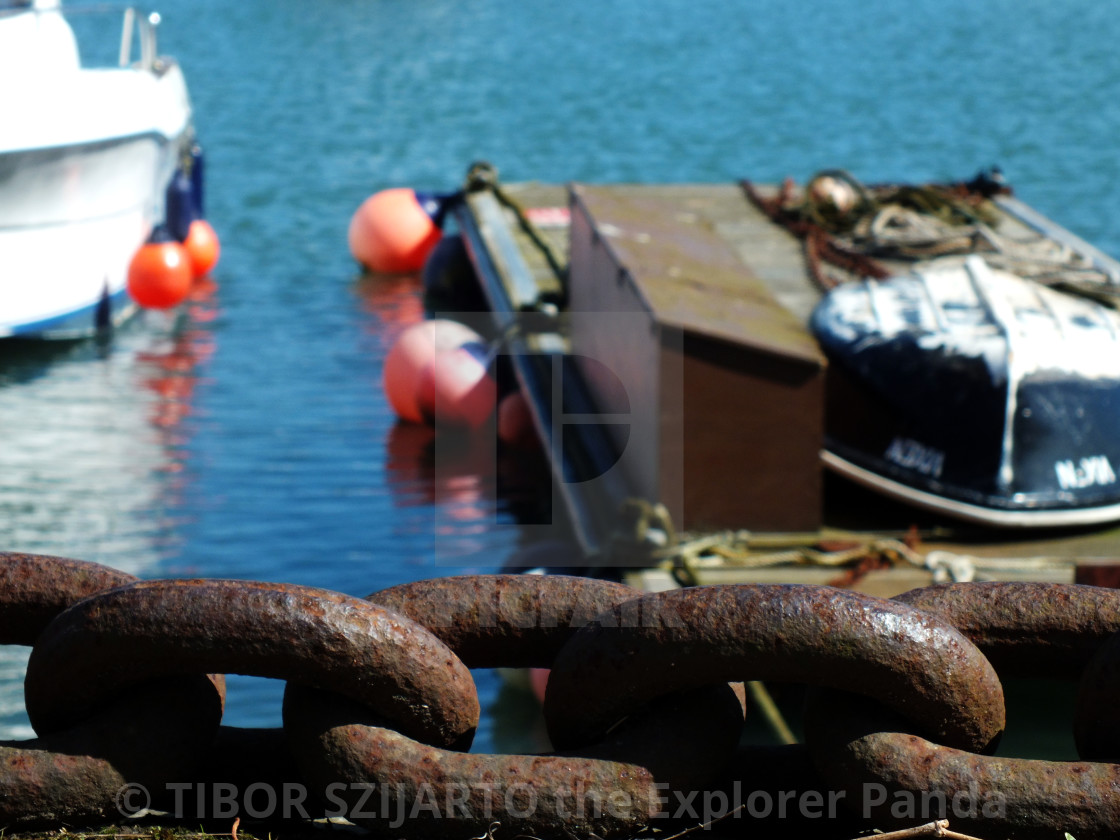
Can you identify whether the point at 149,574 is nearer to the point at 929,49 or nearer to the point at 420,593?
the point at 420,593

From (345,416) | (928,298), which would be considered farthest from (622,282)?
(345,416)

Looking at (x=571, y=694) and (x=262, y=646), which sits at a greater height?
(x=262, y=646)

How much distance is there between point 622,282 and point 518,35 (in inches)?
1342

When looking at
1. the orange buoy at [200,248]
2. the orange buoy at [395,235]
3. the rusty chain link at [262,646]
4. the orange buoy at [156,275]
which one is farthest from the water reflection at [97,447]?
the rusty chain link at [262,646]

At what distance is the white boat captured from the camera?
10.3 m

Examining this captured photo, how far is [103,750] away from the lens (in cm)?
171

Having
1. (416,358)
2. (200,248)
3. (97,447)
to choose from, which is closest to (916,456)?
(416,358)

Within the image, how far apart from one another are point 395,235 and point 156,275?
282 centimetres

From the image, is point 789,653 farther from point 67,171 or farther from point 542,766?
point 67,171

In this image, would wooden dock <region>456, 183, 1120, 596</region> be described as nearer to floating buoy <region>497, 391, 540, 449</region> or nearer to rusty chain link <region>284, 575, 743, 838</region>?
floating buoy <region>497, 391, 540, 449</region>

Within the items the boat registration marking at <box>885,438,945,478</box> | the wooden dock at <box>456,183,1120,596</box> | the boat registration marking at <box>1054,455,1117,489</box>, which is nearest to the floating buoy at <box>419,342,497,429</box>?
the wooden dock at <box>456,183,1120,596</box>

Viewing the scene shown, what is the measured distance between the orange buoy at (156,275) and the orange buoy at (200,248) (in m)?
1.35

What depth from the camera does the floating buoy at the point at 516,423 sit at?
8648 millimetres

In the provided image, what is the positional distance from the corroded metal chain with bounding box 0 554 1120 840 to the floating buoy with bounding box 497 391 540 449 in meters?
6.84
